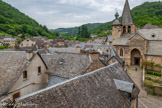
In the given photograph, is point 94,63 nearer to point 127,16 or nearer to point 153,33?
point 153,33

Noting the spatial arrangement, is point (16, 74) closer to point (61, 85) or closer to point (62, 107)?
point (61, 85)

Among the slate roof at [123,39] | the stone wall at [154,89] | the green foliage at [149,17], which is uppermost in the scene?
the green foliage at [149,17]

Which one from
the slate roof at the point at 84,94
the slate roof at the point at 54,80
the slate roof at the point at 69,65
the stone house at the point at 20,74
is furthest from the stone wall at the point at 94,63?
the stone house at the point at 20,74

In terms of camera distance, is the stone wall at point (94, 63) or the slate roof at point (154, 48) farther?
the slate roof at point (154, 48)

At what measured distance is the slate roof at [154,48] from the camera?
99.4 ft

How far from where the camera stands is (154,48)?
31.4m

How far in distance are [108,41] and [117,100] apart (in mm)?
69236

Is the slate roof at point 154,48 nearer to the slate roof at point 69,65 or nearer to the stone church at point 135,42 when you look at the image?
the stone church at point 135,42

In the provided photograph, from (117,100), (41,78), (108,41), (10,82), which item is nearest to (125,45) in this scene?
(41,78)

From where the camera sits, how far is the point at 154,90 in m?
20.0

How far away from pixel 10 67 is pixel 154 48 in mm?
33366

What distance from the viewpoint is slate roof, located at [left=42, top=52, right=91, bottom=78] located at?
1605 centimetres

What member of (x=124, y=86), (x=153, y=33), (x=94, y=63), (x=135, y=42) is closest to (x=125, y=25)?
(x=135, y=42)

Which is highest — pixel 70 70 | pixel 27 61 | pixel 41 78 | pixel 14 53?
pixel 14 53
